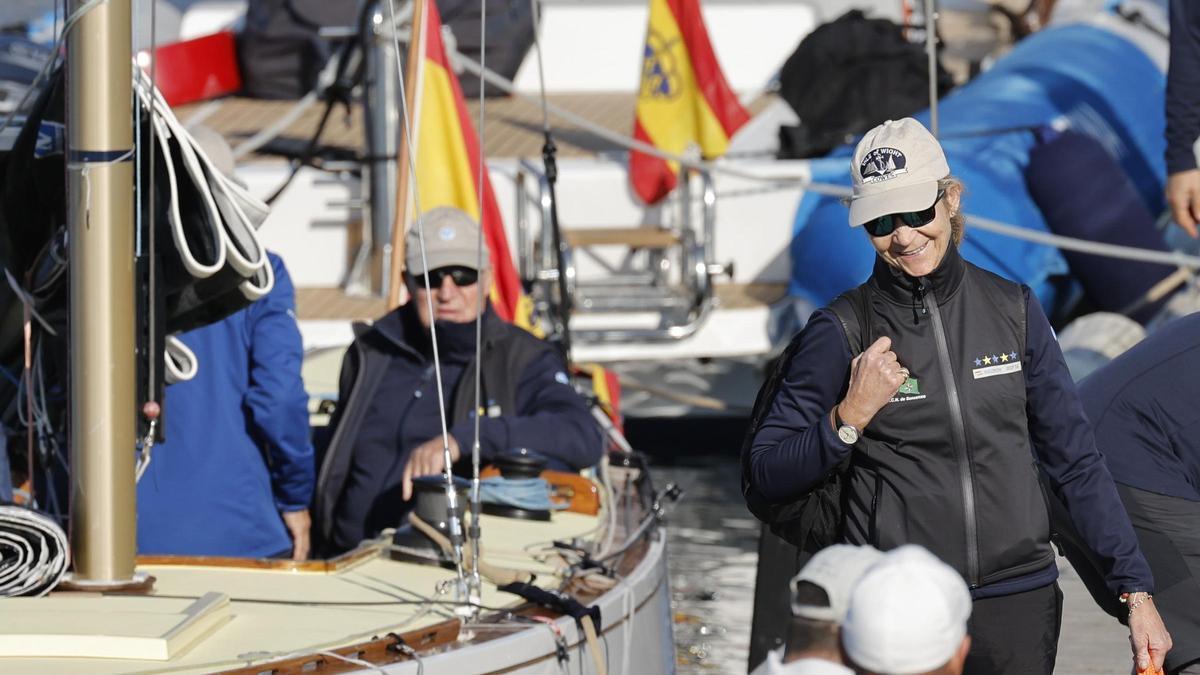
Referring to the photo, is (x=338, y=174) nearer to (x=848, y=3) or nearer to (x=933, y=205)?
(x=848, y=3)

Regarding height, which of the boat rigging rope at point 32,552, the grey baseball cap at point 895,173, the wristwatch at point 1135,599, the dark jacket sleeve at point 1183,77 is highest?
the dark jacket sleeve at point 1183,77

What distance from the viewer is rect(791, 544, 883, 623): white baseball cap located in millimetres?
2062

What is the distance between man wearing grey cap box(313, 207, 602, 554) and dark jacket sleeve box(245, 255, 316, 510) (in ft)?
0.24

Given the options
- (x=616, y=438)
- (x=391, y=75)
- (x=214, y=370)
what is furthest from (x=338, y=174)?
(x=214, y=370)

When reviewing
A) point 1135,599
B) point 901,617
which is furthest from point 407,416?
point 901,617

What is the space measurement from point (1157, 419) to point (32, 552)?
6.58ft

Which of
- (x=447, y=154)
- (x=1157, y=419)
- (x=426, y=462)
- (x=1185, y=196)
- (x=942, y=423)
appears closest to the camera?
(x=942, y=423)

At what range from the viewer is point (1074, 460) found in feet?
10.5

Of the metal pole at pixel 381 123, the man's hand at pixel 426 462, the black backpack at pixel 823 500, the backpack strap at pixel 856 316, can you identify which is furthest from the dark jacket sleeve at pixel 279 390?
the metal pole at pixel 381 123

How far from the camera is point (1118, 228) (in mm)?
9031

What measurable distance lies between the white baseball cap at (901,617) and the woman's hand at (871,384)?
898mm

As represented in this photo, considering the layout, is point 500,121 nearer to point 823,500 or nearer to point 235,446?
point 235,446

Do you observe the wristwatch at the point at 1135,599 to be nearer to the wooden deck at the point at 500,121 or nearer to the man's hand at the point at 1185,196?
the man's hand at the point at 1185,196

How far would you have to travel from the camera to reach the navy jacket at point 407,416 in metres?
4.69
